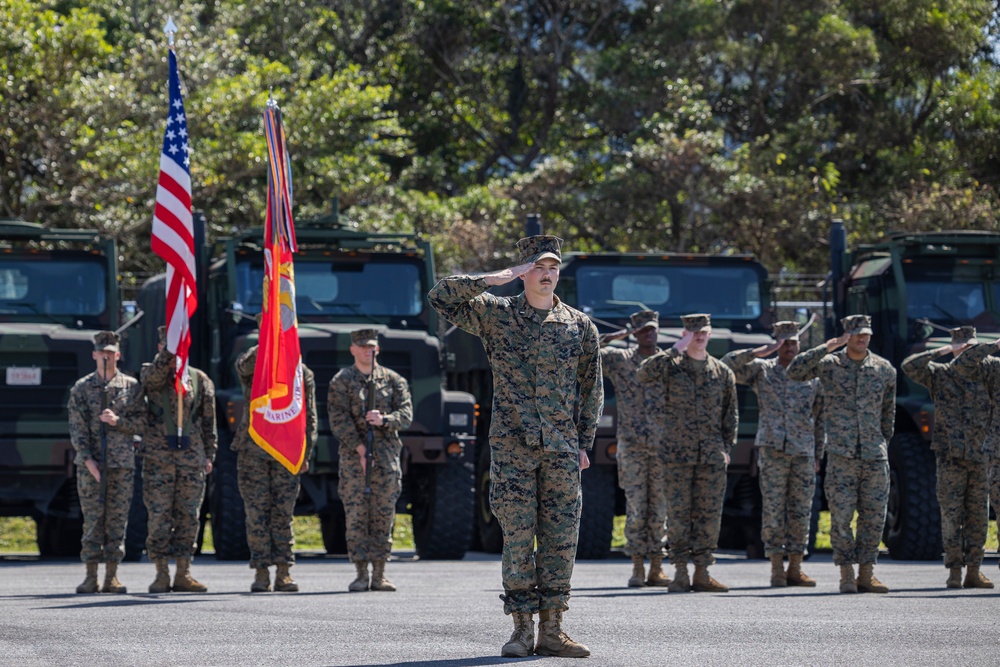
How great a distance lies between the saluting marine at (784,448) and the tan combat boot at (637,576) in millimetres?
859

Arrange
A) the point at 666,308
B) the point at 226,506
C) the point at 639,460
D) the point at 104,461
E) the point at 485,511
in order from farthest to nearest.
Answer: the point at 485,511
the point at 666,308
the point at 226,506
the point at 639,460
the point at 104,461

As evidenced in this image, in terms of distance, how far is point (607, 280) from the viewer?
16.3 metres

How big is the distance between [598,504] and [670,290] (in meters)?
2.11

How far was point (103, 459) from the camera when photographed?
1226 cm

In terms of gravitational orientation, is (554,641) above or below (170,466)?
below

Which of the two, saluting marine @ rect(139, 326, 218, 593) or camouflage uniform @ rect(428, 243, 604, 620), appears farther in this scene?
saluting marine @ rect(139, 326, 218, 593)

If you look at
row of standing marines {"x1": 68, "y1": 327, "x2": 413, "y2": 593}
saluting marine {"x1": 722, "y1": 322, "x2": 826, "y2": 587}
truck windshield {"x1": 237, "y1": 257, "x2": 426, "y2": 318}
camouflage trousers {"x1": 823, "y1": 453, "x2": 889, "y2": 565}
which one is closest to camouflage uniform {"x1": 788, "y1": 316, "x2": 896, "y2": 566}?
camouflage trousers {"x1": 823, "y1": 453, "x2": 889, "y2": 565}

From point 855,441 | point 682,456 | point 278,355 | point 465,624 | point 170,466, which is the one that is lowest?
point 465,624

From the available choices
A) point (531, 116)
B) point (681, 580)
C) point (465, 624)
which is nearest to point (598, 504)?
point (681, 580)

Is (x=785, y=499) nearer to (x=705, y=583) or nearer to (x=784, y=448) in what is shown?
(x=784, y=448)

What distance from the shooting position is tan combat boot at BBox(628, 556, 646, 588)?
12.6 m

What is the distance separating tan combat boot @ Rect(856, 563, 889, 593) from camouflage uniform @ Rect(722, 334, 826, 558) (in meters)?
0.83

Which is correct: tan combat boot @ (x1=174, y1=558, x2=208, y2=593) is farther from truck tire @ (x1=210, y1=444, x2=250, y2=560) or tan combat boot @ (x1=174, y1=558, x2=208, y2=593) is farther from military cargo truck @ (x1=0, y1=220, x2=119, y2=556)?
military cargo truck @ (x1=0, y1=220, x2=119, y2=556)

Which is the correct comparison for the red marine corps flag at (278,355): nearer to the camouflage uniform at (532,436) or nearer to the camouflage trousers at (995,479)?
the camouflage uniform at (532,436)
